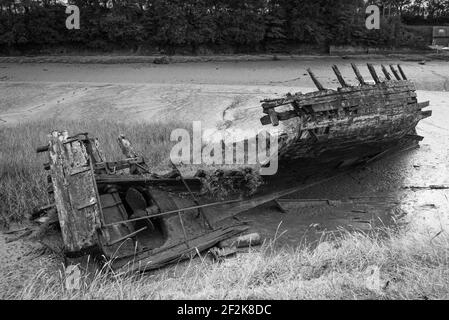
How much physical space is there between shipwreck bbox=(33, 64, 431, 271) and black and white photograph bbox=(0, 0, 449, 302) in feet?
0.07

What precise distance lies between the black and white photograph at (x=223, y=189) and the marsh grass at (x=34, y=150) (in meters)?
0.04

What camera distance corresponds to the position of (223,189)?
645 cm

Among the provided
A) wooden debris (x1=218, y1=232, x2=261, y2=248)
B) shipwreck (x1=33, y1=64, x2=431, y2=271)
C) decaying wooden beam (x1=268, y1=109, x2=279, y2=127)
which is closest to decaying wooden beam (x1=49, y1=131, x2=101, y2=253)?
shipwreck (x1=33, y1=64, x2=431, y2=271)

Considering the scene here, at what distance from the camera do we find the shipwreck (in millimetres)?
5168

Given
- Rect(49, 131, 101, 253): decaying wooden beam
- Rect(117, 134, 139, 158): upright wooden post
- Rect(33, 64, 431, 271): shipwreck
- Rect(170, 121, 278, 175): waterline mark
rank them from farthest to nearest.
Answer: Rect(170, 121, 278, 175): waterline mark, Rect(117, 134, 139, 158): upright wooden post, Rect(33, 64, 431, 271): shipwreck, Rect(49, 131, 101, 253): decaying wooden beam

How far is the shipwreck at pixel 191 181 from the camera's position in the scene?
5.17 m

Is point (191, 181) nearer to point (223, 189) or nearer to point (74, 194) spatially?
point (223, 189)

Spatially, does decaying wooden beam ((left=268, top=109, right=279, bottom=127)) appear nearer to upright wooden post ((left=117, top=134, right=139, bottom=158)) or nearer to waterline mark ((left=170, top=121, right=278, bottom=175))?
waterline mark ((left=170, top=121, right=278, bottom=175))

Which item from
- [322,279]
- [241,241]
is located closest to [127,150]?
[241,241]

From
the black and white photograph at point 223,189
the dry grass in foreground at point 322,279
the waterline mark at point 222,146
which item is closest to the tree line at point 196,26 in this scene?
the black and white photograph at point 223,189

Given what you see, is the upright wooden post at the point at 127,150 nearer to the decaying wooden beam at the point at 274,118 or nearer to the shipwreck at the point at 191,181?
the shipwreck at the point at 191,181

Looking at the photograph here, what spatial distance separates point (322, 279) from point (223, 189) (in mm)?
2776

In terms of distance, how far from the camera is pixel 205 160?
8281mm

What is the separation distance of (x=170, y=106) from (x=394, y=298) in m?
8.99
